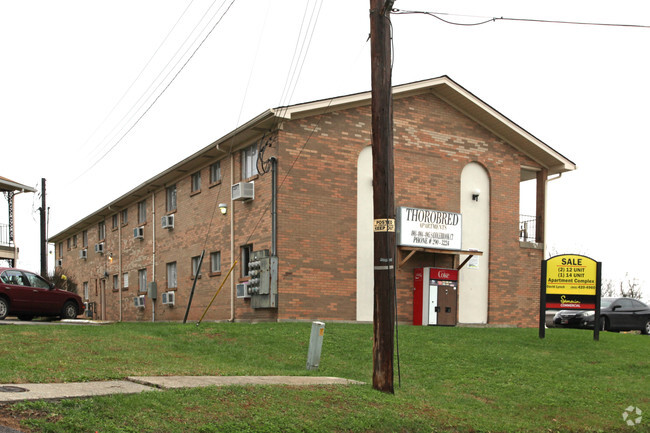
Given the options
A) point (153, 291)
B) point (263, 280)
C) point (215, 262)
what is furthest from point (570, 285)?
point (153, 291)

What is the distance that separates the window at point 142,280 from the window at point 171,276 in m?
3.73

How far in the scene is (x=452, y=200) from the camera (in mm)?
24516

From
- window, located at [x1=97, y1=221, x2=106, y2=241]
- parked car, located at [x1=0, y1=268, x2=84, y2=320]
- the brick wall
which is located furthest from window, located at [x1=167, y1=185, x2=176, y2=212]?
window, located at [x1=97, y1=221, x2=106, y2=241]

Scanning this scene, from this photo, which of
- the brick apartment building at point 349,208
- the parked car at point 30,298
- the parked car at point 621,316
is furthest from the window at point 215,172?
the parked car at point 621,316

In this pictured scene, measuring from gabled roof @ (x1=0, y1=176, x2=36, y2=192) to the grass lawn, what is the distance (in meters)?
13.0

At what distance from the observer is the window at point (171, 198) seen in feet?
99.0

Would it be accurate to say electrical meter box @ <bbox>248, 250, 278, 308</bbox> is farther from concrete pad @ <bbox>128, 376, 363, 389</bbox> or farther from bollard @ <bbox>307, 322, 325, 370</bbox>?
concrete pad @ <bbox>128, 376, 363, 389</bbox>

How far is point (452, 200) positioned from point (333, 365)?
11901mm

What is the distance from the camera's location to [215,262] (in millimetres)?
25656

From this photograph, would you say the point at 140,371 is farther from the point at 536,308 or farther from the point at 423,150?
the point at 536,308

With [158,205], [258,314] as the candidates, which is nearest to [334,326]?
[258,314]

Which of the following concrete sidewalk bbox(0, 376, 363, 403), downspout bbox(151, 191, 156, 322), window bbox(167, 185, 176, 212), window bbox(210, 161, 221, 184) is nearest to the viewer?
concrete sidewalk bbox(0, 376, 363, 403)

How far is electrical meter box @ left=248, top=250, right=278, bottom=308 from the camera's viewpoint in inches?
818

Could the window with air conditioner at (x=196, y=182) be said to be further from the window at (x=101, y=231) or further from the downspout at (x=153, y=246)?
the window at (x=101, y=231)
